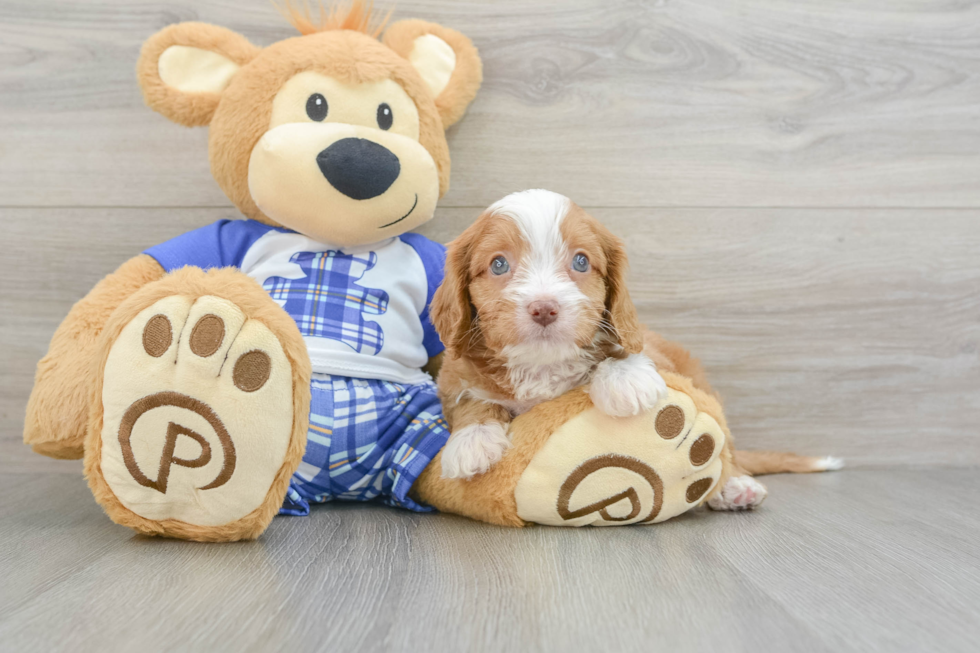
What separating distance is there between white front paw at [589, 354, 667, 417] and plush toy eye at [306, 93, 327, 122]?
0.73 m

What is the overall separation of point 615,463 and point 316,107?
870mm

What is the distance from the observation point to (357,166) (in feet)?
4.08

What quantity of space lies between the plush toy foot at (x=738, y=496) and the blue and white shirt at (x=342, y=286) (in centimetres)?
64

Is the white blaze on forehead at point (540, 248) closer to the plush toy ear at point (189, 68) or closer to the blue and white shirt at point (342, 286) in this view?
the blue and white shirt at point (342, 286)

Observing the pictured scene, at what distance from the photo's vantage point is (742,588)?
2.89ft

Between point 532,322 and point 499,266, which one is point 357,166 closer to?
point 499,266

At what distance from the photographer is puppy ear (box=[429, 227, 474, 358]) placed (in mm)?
1167

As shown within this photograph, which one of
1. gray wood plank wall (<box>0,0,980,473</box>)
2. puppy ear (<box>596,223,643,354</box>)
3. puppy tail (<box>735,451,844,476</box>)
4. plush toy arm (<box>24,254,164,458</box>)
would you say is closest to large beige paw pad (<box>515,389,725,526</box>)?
puppy ear (<box>596,223,643,354</box>)

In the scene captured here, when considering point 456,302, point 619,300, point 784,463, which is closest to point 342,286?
point 456,302

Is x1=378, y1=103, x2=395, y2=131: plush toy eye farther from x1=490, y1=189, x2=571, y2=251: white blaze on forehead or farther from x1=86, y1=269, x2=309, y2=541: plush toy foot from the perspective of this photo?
x1=86, y1=269, x2=309, y2=541: plush toy foot

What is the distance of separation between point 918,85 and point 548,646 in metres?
1.74

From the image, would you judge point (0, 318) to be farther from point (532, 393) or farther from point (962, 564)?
point (962, 564)

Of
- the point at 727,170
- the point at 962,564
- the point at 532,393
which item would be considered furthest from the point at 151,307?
the point at 727,170

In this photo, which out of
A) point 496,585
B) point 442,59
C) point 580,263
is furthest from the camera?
point 442,59
